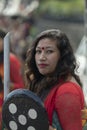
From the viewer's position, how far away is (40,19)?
2327cm

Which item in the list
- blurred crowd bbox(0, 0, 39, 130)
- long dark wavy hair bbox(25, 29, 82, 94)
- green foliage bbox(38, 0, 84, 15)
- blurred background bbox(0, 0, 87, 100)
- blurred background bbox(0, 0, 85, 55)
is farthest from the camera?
green foliage bbox(38, 0, 84, 15)

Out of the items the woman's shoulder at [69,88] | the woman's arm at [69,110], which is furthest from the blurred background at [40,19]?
the woman's arm at [69,110]

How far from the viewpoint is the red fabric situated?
382 cm

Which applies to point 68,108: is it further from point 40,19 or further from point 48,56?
point 40,19

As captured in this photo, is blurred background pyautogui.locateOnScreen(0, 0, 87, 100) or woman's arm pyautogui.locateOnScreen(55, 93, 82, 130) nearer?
woman's arm pyautogui.locateOnScreen(55, 93, 82, 130)

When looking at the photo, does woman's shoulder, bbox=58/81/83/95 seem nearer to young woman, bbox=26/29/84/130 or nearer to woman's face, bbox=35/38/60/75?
young woman, bbox=26/29/84/130

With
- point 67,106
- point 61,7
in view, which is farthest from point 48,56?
point 61,7

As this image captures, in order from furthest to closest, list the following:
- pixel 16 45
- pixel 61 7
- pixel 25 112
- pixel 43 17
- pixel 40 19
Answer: pixel 61 7 < pixel 43 17 < pixel 40 19 < pixel 16 45 < pixel 25 112

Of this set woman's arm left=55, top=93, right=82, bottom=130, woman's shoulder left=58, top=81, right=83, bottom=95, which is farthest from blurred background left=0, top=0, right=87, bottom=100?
woman's arm left=55, top=93, right=82, bottom=130

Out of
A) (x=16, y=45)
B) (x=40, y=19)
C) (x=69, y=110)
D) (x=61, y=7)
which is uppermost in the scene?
(x=61, y=7)

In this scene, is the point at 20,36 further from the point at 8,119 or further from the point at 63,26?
the point at 8,119

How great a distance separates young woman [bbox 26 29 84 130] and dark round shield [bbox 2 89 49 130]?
0.39 ft

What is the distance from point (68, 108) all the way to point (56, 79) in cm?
26

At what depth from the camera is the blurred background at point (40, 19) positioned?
1440 cm
